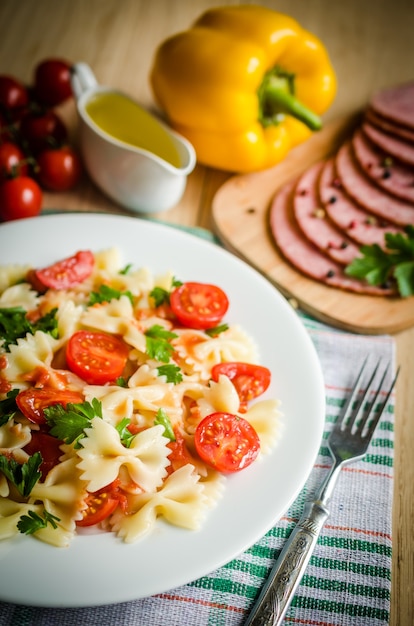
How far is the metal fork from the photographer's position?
311cm

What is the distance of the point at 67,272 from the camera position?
424 cm

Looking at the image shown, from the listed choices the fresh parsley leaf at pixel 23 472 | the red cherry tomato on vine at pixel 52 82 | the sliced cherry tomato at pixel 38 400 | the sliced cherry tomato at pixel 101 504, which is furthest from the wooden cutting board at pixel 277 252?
the fresh parsley leaf at pixel 23 472

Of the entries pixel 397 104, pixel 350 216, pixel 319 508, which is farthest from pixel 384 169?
pixel 319 508

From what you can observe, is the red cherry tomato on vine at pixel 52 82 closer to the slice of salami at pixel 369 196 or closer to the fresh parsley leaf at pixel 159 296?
the slice of salami at pixel 369 196

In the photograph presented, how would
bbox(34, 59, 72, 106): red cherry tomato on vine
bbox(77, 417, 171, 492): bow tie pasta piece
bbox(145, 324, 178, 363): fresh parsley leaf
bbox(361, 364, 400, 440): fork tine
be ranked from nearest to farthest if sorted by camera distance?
bbox(77, 417, 171, 492): bow tie pasta piece
bbox(145, 324, 178, 363): fresh parsley leaf
bbox(361, 364, 400, 440): fork tine
bbox(34, 59, 72, 106): red cherry tomato on vine

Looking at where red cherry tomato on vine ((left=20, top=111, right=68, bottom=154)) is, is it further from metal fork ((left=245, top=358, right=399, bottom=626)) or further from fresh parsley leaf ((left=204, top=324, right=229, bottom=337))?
metal fork ((left=245, top=358, right=399, bottom=626))

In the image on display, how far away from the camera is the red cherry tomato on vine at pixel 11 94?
6.06 meters

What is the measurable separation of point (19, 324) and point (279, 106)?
11.2ft

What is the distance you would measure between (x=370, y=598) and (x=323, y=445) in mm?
952

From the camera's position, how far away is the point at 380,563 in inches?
138

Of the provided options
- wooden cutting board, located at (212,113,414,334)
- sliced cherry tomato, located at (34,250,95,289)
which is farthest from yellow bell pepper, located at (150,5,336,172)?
sliced cherry tomato, located at (34,250,95,289)

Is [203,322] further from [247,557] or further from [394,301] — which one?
[394,301]

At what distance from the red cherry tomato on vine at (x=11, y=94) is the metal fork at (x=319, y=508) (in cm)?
425

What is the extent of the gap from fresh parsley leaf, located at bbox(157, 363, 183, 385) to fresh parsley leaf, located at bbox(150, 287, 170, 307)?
64 centimetres
